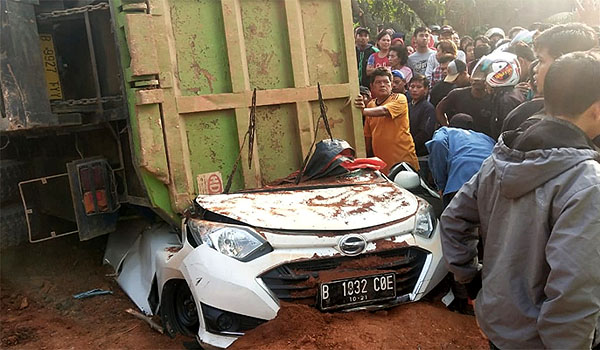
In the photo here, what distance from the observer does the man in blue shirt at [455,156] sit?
3557 mm

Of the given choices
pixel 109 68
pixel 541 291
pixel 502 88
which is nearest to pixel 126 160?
pixel 109 68

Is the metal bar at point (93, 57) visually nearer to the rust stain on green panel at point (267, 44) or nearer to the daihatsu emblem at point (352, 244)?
the rust stain on green panel at point (267, 44)

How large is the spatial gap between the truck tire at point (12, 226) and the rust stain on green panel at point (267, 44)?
2.35m

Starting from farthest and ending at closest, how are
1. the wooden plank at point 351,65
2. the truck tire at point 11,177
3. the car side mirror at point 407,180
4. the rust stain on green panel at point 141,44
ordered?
the truck tire at point 11,177, the wooden plank at point 351,65, the car side mirror at point 407,180, the rust stain on green panel at point 141,44

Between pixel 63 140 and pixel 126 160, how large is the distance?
0.86 metres

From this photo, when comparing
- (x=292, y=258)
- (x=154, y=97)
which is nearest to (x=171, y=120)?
(x=154, y=97)

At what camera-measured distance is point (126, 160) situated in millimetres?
4434

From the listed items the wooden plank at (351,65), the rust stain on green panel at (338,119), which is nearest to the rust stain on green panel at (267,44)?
the rust stain on green panel at (338,119)

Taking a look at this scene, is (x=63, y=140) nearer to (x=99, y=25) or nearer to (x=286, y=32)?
(x=99, y=25)

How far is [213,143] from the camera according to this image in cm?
401

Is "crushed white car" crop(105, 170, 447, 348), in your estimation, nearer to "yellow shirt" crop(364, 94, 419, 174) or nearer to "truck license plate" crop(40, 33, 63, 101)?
"yellow shirt" crop(364, 94, 419, 174)

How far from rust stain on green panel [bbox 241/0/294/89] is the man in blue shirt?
1293mm

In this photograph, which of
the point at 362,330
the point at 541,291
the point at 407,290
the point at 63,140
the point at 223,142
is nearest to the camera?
the point at 541,291

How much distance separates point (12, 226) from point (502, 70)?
4178 millimetres
